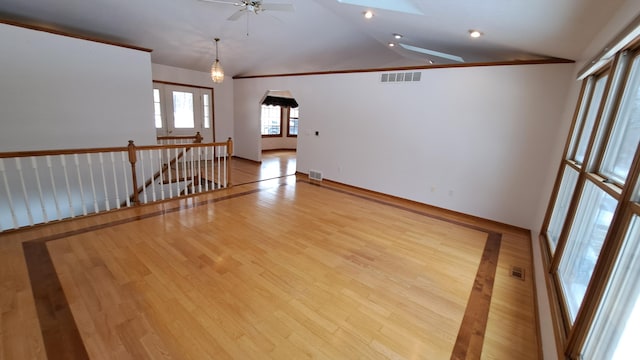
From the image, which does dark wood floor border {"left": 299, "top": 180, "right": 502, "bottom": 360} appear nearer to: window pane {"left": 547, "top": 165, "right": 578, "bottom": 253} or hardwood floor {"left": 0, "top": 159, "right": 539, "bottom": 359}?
hardwood floor {"left": 0, "top": 159, "right": 539, "bottom": 359}

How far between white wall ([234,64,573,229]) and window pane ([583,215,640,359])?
3213mm

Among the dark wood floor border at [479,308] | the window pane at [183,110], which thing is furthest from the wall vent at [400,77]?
the window pane at [183,110]

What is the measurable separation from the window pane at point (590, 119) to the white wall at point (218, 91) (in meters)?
8.40

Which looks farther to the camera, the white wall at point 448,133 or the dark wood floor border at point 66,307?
the white wall at point 448,133

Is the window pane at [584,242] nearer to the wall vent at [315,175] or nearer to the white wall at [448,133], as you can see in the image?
the white wall at [448,133]

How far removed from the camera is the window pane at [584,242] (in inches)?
65.1

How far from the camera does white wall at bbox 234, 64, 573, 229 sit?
3.82 meters

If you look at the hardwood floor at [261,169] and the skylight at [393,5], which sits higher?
the skylight at [393,5]

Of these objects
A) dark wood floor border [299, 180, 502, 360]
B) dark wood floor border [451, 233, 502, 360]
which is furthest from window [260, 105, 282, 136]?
dark wood floor border [451, 233, 502, 360]

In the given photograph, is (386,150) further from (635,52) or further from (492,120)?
(635,52)

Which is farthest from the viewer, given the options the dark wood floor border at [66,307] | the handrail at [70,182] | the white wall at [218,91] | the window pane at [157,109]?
the white wall at [218,91]

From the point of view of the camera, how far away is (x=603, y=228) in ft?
5.39

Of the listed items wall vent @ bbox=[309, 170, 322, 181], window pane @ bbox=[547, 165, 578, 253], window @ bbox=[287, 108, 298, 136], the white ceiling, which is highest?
the white ceiling

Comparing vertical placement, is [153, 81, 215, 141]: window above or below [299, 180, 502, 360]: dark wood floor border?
above
